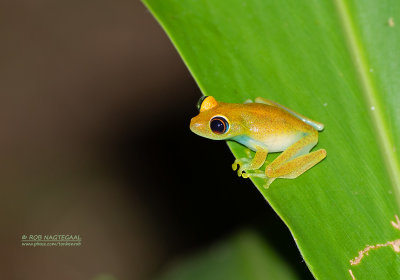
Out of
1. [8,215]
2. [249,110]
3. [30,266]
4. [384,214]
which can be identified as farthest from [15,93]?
[384,214]

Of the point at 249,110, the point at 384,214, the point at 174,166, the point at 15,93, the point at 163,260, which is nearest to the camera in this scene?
the point at 384,214

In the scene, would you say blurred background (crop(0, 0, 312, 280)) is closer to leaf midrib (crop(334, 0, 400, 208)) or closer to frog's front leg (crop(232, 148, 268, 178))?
frog's front leg (crop(232, 148, 268, 178))

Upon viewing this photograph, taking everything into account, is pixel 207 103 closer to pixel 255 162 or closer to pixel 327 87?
pixel 255 162

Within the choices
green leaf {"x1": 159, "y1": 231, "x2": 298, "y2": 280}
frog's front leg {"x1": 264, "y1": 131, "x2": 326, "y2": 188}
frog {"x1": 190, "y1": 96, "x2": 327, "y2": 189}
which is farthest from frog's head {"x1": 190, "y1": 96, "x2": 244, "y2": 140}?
green leaf {"x1": 159, "y1": 231, "x2": 298, "y2": 280}

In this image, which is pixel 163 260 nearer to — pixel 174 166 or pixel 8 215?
pixel 174 166

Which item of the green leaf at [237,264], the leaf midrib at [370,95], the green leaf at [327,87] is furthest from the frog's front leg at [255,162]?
→ the green leaf at [237,264]

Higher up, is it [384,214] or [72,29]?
[72,29]
